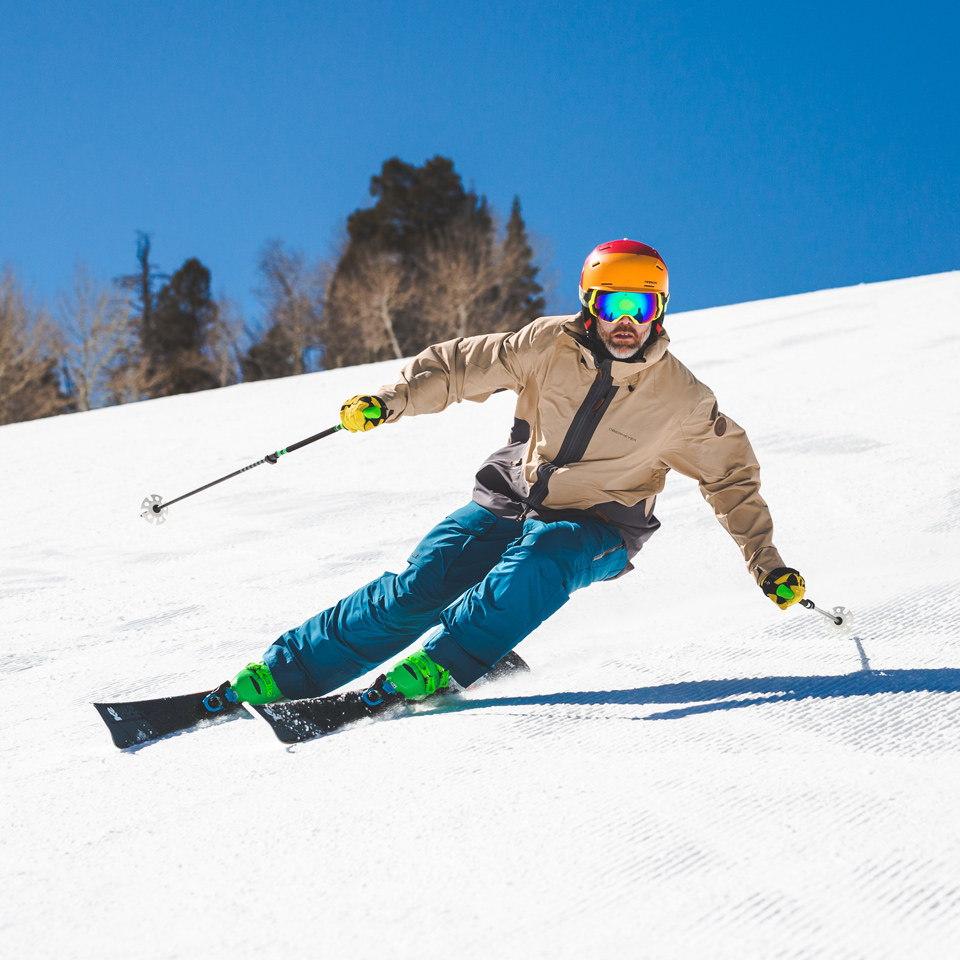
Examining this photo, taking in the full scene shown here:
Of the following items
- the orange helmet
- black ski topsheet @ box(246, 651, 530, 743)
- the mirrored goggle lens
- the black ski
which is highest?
the orange helmet

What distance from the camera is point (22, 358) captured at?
25.0 meters

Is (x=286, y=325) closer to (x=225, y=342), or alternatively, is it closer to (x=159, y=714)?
(x=225, y=342)

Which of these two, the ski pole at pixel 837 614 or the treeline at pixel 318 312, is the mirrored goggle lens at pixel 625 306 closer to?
the ski pole at pixel 837 614

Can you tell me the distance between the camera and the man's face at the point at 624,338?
7.82 feet

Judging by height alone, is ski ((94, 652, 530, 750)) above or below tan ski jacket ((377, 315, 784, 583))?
below

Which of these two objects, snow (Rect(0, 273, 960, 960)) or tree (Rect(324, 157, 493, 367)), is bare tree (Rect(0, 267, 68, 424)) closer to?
tree (Rect(324, 157, 493, 367))

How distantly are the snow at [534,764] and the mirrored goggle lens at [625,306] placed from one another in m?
0.94

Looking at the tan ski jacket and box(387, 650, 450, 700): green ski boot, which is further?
the tan ski jacket

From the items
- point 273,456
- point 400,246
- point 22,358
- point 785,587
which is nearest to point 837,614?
point 785,587

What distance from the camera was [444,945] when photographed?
121cm

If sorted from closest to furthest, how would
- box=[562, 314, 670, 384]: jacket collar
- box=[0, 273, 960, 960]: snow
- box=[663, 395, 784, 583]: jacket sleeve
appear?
box=[0, 273, 960, 960]: snow → box=[562, 314, 670, 384]: jacket collar → box=[663, 395, 784, 583]: jacket sleeve

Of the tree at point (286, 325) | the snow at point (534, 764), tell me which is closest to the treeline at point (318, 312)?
the tree at point (286, 325)

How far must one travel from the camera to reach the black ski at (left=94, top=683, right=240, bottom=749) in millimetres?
2141

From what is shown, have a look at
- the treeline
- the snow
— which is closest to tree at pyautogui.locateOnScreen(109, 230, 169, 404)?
the treeline
